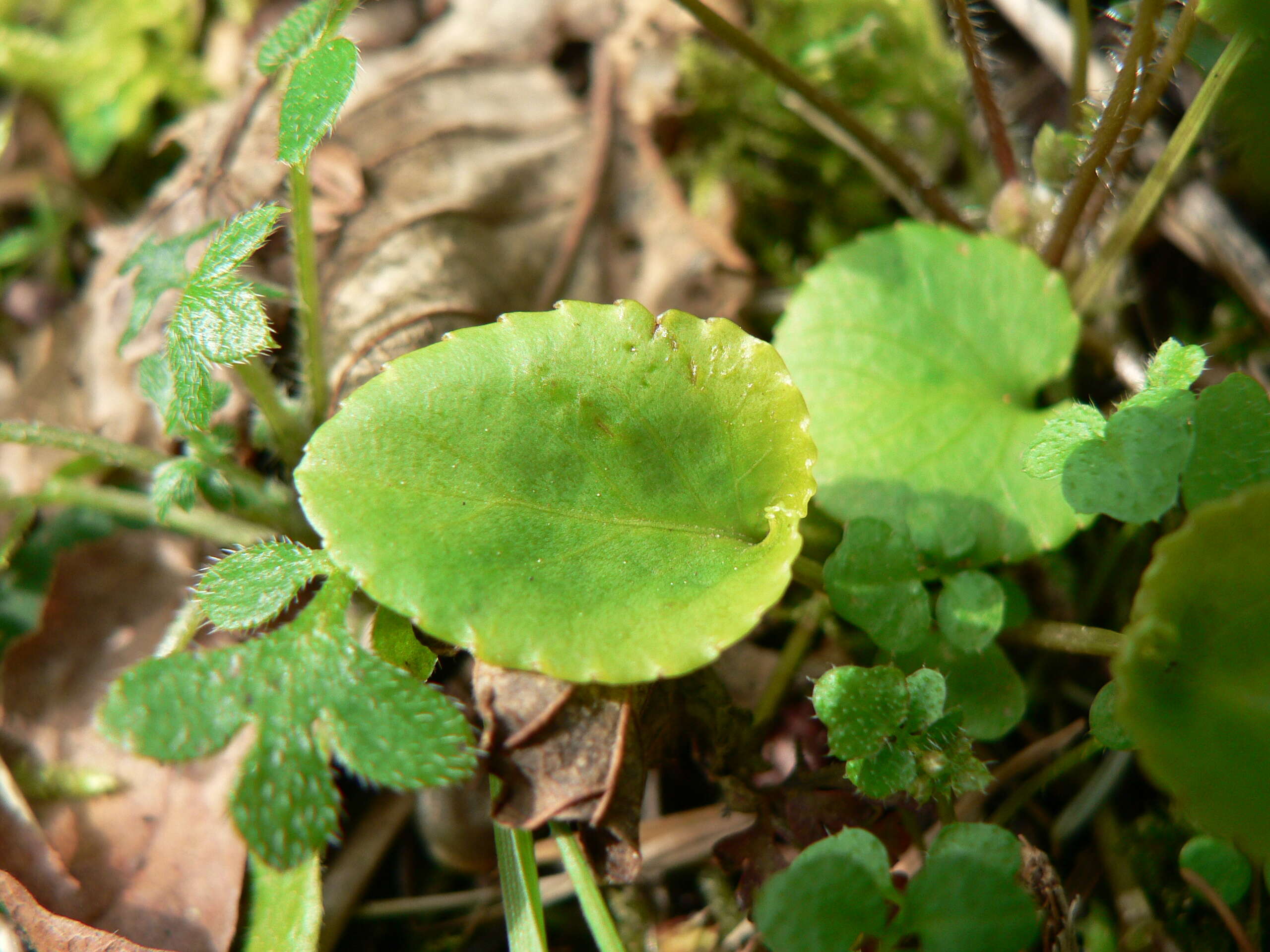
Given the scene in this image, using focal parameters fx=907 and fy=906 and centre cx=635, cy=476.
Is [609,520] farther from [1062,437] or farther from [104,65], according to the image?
[104,65]

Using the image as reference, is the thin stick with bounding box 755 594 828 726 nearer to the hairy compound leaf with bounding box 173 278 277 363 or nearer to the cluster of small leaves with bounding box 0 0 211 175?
the hairy compound leaf with bounding box 173 278 277 363

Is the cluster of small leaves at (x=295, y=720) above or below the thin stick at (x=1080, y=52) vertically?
below

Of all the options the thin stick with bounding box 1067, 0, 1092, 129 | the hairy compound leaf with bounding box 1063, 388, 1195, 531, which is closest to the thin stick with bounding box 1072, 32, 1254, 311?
the thin stick with bounding box 1067, 0, 1092, 129

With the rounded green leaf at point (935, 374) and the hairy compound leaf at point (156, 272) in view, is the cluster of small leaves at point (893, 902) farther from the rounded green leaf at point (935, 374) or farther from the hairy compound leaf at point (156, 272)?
the hairy compound leaf at point (156, 272)

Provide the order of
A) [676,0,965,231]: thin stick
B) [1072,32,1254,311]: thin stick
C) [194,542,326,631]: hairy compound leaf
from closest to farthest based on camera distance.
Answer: [194,542,326,631]: hairy compound leaf, [1072,32,1254,311]: thin stick, [676,0,965,231]: thin stick

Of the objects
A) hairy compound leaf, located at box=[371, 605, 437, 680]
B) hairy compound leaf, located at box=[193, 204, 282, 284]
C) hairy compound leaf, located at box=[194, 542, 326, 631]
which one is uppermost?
hairy compound leaf, located at box=[193, 204, 282, 284]

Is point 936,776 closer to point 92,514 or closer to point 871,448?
point 871,448

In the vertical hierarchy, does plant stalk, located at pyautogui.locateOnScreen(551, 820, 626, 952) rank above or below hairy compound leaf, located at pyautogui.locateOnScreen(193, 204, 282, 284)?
below

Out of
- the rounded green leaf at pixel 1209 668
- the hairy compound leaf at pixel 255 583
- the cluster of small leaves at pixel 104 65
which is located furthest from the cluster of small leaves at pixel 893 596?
the cluster of small leaves at pixel 104 65

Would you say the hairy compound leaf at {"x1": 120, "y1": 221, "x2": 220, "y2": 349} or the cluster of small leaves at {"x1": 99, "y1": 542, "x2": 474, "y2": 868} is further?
the hairy compound leaf at {"x1": 120, "y1": 221, "x2": 220, "y2": 349}
